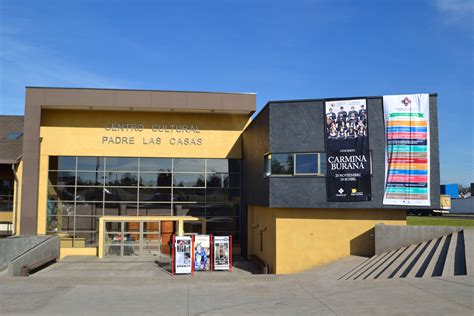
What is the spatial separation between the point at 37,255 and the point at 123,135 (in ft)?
29.0

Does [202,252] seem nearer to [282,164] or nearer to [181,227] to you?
[282,164]

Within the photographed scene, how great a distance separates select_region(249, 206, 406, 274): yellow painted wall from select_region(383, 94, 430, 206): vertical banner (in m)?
1.06

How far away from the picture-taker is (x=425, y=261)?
14.7m

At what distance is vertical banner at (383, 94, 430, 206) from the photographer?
18.2 metres

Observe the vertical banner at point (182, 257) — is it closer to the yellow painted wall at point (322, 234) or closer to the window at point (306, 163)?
the yellow painted wall at point (322, 234)

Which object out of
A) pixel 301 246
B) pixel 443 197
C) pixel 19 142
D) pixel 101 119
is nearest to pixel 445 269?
pixel 301 246

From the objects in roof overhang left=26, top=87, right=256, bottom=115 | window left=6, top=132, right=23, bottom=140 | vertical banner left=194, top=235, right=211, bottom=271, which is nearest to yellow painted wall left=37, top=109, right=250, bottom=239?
roof overhang left=26, top=87, right=256, bottom=115

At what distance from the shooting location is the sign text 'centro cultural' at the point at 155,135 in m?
27.7

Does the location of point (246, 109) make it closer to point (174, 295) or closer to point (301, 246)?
point (301, 246)

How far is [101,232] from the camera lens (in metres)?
26.3

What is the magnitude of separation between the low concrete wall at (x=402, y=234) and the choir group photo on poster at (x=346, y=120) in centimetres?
388

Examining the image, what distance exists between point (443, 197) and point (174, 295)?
54.0m

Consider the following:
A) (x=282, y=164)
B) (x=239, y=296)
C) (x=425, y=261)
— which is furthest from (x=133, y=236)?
(x=425, y=261)

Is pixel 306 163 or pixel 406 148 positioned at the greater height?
pixel 406 148
